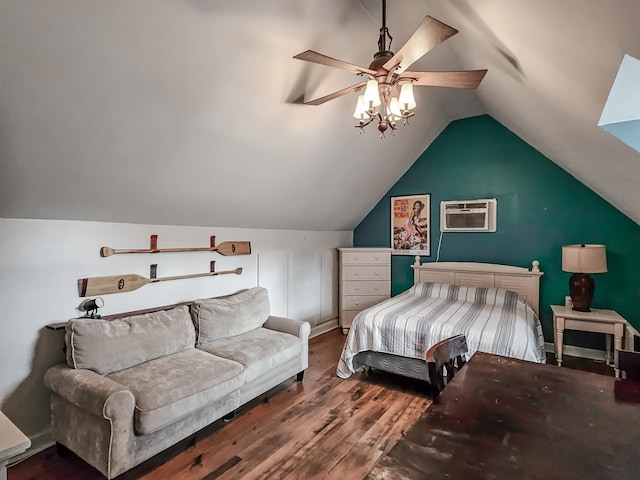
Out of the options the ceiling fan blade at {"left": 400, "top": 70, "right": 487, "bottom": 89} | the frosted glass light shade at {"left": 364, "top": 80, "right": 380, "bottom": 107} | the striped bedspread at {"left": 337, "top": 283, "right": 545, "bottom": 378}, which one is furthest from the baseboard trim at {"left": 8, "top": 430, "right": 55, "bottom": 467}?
the ceiling fan blade at {"left": 400, "top": 70, "right": 487, "bottom": 89}

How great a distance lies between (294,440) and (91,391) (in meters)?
1.25

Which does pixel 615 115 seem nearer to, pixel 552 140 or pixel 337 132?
pixel 552 140

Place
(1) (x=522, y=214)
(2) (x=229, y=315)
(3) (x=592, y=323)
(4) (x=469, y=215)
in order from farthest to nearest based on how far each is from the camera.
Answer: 1. (4) (x=469, y=215)
2. (1) (x=522, y=214)
3. (3) (x=592, y=323)
4. (2) (x=229, y=315)

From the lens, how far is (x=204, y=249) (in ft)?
10.6

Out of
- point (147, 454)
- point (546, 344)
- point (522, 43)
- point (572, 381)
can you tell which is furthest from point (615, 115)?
point (147, 454)

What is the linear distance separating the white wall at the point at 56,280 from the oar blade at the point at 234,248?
0.06m

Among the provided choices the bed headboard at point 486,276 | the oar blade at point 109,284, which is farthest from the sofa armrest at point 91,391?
the bed headboard at point 486,276

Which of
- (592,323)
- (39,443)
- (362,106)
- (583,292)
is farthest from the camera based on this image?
(583,292)

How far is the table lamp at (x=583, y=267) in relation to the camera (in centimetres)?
314

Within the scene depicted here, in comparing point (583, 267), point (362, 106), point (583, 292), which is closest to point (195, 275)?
point (362, 106)

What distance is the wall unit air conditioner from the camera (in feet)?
14.0

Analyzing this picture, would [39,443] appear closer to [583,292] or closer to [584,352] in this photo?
[583,292]

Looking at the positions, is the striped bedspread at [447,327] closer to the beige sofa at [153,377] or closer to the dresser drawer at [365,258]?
the beige sofa at [153,377]

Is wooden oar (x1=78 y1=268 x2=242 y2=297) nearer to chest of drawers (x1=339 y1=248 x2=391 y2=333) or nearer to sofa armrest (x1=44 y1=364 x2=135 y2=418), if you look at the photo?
sofa armrest (x1=44 y1=364 x2=135 y2=418)
